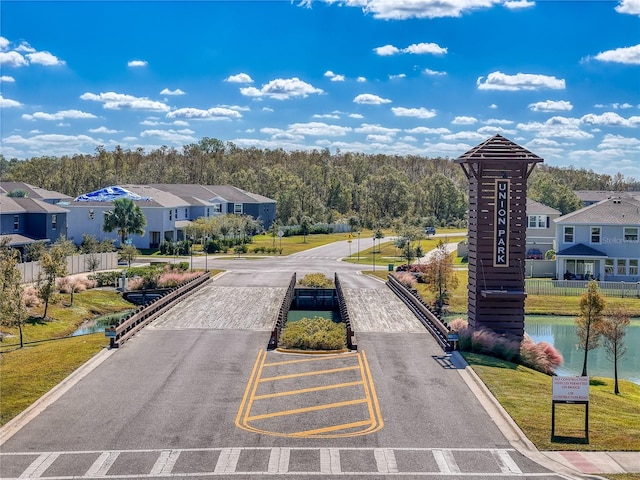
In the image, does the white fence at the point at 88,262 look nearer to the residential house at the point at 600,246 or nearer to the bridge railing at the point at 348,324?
the bridge railing at the point at 348,324

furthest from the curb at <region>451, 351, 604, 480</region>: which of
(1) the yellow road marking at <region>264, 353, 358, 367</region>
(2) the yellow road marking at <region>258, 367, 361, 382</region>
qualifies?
(1) the yellow road marking at <region>264, 353, 358, 367</region>

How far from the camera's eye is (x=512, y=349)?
32.3 metres

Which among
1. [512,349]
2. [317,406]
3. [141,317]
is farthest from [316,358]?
[141,317]

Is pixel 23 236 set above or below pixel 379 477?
above

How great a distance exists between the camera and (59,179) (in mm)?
147375

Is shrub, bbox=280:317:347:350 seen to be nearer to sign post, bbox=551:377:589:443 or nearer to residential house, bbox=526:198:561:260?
sign post, bbox=551:377:589:443

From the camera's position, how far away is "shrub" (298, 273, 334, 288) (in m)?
57.9

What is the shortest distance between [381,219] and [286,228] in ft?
84.0

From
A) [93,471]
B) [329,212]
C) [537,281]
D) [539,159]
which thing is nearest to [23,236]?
[537,281]

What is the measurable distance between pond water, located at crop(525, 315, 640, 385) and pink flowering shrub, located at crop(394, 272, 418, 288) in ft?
26.8

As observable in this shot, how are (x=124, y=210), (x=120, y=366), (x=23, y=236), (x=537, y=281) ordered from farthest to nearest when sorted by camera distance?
(x=124, y=210)
(x=23, y=236)
(x=537, y=281)
(x=120, y=366)

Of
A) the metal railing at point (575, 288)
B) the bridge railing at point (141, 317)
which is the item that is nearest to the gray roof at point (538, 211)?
the metal railing at point (575, 288)

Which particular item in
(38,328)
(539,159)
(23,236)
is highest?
(539,159)

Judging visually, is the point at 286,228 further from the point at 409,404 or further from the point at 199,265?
the point at 409,404
